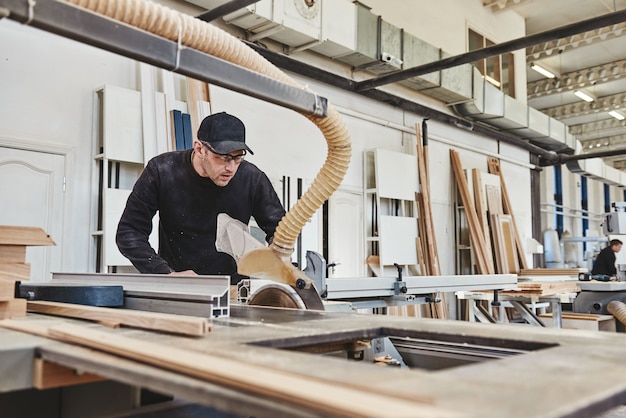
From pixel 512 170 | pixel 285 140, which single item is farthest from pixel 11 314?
pixel 512 170

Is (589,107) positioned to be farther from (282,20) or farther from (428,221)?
(282,20)

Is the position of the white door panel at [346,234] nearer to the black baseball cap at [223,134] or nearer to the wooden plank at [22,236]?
the black baseball cap at [223,134]

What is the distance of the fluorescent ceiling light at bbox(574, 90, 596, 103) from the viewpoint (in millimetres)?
10522

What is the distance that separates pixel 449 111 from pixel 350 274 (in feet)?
9.61

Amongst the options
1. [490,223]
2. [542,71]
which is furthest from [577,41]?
[490,223]

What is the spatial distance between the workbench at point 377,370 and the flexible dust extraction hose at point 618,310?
4.56 m

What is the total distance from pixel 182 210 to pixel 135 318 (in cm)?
129

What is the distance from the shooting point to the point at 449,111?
25.0ft

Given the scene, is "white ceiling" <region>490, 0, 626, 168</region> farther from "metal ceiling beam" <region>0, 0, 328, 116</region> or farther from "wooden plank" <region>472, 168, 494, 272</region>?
"metal ceiling beam" <region>0, 0, 328, 116</region>

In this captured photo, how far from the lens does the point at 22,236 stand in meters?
1.71

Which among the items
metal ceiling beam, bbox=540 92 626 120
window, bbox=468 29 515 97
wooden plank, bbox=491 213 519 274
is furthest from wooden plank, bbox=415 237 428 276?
metal ceiling beam, bbox=540 92 626 120

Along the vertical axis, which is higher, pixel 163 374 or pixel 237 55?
pixel 237 55

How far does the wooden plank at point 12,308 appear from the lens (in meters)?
1.51

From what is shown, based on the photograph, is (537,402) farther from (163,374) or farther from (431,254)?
(431,254)
